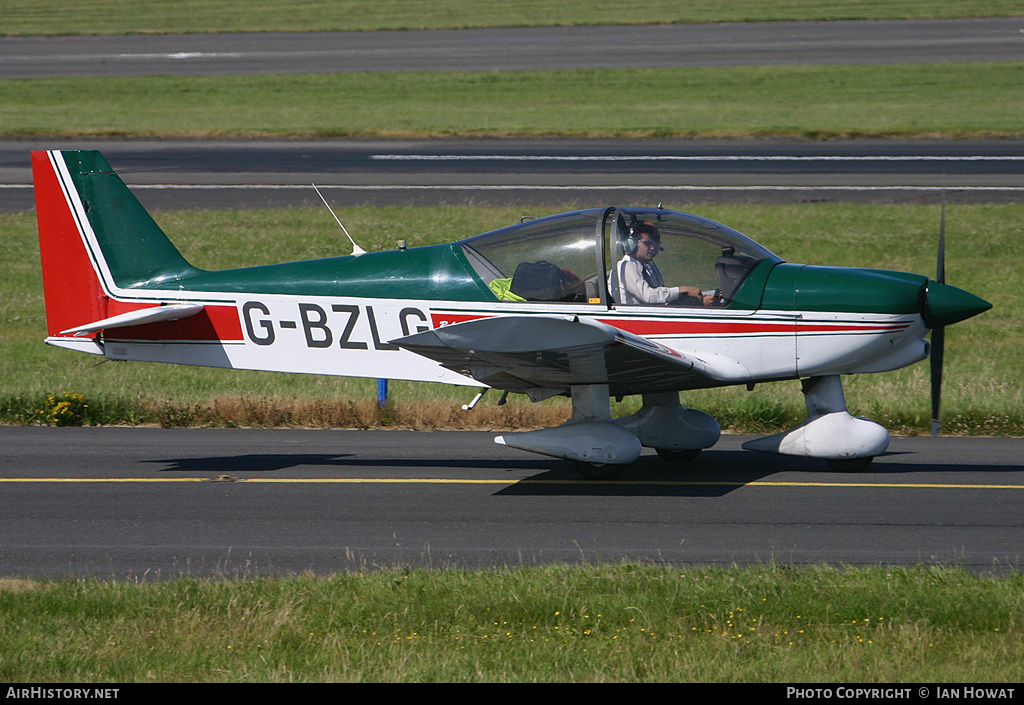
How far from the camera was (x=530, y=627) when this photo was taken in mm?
5598

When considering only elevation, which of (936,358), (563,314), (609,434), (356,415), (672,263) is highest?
(672,263)

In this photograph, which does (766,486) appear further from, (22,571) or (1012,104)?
(1012,104)

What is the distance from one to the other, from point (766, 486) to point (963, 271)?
33.9ft

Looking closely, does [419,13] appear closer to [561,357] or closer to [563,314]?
[563,314]

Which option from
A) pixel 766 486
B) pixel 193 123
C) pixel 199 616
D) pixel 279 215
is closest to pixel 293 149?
pixel 193 123

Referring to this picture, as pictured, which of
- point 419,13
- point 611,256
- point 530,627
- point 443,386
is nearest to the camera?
point 530,627

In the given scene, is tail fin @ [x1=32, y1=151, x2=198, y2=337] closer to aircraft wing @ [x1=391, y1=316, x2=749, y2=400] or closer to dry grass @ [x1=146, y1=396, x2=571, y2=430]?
dry grass @ [x1=146, y1=396, x2=571, y2=430]

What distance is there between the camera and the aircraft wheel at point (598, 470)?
349 inches

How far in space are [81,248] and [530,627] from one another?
582 cm

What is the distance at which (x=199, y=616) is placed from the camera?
570cm

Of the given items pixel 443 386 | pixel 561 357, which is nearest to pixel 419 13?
pixel 443 386

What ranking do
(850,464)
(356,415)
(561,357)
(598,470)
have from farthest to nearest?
(356,415) → (850,464) → (598,470) → (561,357)

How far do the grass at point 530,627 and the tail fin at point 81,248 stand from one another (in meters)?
3.66

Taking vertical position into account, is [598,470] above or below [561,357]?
below
